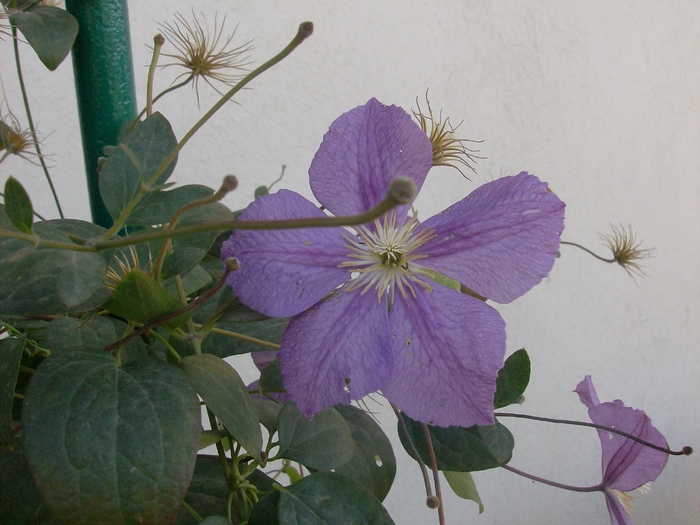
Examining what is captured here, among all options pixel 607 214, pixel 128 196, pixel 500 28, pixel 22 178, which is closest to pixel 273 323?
pixel 128 196

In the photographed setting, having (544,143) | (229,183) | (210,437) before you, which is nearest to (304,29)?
(229,183)

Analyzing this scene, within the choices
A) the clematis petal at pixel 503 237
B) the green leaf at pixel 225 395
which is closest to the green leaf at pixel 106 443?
the green leaf at pixel 225 395

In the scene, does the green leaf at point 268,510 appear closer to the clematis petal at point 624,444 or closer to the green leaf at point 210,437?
the green leaf at point 210,437

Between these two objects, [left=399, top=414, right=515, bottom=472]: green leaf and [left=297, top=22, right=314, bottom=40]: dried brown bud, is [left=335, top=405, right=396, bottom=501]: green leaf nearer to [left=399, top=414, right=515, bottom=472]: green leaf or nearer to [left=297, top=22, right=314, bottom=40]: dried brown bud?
A: [left=399, top=414, right=515, bottom=472]: green leaf

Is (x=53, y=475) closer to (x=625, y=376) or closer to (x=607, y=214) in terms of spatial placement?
(x=607, y=214)

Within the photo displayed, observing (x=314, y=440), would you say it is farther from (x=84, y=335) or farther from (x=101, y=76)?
(x=101, y=76)
